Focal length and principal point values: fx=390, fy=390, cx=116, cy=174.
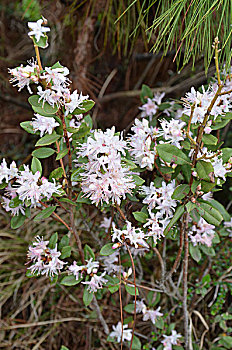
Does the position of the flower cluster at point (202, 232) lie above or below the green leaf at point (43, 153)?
below

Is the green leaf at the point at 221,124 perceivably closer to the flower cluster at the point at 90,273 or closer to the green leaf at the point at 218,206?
the green leaf at the point at 218,206

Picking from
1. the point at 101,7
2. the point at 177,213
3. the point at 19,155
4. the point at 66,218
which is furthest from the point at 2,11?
the point at 177,213

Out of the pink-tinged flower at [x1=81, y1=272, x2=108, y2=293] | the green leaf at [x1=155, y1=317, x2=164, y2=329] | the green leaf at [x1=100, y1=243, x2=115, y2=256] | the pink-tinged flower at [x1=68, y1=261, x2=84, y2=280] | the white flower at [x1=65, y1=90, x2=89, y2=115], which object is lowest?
the green leaf at [x1=155, y1=317, x2=164, y2=329]

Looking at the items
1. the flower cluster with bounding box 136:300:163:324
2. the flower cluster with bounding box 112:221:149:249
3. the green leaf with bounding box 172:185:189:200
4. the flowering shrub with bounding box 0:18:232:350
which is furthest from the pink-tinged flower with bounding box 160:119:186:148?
the flower cluster with bounding box 136:300:163:324

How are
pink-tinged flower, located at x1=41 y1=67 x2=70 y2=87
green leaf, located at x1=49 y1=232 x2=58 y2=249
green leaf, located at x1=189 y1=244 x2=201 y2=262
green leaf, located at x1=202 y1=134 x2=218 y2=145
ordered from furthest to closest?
green leaf, located at x1=189 y1=244 x2=201 y2=262
green leaf, located at x1=49 y1=232 x2=58 y2=249
green leaf, located at x1=202 y1=134 x2=218 y2=145
pink-tinged flower, located at x1=41 y1=67 x2=70 y2=87

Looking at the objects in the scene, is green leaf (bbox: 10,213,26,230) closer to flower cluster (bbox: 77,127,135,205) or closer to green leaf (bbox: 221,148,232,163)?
flower cluster (bbox: 77,127,135,205)

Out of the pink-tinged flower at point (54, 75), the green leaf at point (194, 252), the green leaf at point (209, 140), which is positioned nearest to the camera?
the pink-tinged flower at point (54, 75)

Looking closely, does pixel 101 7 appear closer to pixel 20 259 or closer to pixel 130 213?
pixel 130 213

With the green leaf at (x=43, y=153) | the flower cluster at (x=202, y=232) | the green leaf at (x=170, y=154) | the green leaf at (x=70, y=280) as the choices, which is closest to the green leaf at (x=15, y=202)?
the green leaf at (x=43, y=153)
